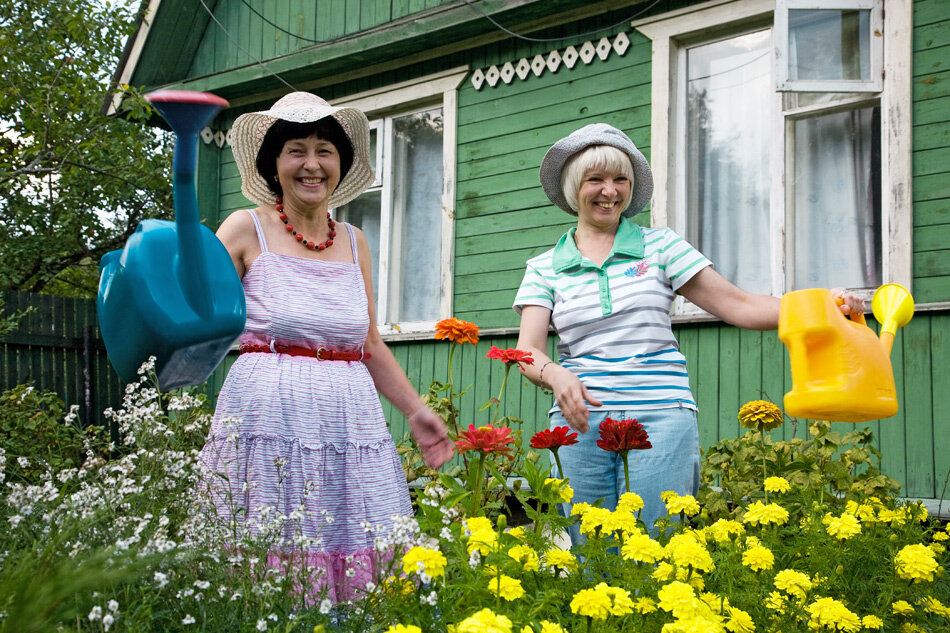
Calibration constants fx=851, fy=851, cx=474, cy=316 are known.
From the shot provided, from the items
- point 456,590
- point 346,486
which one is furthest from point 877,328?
point 456,590

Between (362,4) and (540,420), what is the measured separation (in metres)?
3.73

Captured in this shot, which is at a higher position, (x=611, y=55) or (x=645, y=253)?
(x=611, y=55)

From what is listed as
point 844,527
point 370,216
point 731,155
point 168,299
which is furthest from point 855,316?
point 370,216

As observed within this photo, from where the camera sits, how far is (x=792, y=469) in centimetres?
339

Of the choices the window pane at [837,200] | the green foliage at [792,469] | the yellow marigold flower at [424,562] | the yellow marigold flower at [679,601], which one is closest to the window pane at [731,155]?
the window pane at [837,200]

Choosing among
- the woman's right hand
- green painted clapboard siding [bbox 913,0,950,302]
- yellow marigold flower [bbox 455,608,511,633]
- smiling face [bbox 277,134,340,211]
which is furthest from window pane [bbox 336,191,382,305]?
yellow marigold flower [bbox 455,608,511,633]

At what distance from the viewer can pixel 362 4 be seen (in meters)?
6.89

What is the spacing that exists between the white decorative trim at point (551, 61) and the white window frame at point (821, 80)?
1.20 m

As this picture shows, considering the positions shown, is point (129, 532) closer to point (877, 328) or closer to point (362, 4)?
point (877, 328)

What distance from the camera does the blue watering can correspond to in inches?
59.4

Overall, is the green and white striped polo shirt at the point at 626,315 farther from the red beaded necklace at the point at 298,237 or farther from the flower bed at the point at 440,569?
the red beaded necklace at the point at 298,237

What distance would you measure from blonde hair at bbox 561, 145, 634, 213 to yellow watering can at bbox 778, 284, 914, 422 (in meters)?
0.59

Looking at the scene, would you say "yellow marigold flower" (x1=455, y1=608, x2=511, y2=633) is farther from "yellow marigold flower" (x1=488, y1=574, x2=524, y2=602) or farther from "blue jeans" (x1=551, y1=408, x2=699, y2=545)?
"blue jeans" (x1=551, y1=408, x2=699, y2=545)

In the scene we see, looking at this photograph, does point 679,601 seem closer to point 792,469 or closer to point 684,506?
point 684,506
